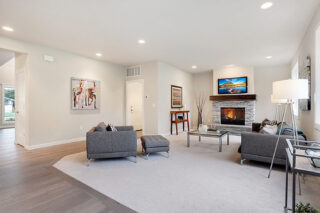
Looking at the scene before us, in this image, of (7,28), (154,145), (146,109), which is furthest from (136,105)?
(7,28)

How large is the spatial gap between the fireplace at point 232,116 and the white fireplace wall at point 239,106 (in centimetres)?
14

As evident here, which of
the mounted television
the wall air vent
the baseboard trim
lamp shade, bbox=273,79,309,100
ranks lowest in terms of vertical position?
the baseboard trim

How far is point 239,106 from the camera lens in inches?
280

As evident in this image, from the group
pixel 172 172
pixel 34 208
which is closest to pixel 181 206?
pixel 172 172

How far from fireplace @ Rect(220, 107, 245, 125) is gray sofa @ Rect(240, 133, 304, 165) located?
14.5 ft

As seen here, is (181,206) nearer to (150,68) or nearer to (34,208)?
(34,208)

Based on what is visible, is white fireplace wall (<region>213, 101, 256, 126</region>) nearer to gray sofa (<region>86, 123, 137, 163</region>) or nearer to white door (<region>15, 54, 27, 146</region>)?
gray sofa (<region>86, 123, 137, 163</region>)

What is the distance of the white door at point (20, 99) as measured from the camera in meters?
4.35

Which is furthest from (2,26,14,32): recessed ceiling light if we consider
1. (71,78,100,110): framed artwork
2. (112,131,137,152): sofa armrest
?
(112,131,137,152): sofa armrest

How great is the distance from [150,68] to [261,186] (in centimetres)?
482

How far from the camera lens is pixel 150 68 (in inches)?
237

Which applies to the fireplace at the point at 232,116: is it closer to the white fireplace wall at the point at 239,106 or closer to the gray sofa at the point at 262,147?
the white fireplace wall at the point at 239,106

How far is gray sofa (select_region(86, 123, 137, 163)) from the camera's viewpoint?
3.09m

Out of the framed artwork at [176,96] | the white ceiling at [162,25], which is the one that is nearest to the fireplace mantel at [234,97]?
the framed artwork at [176,96]
